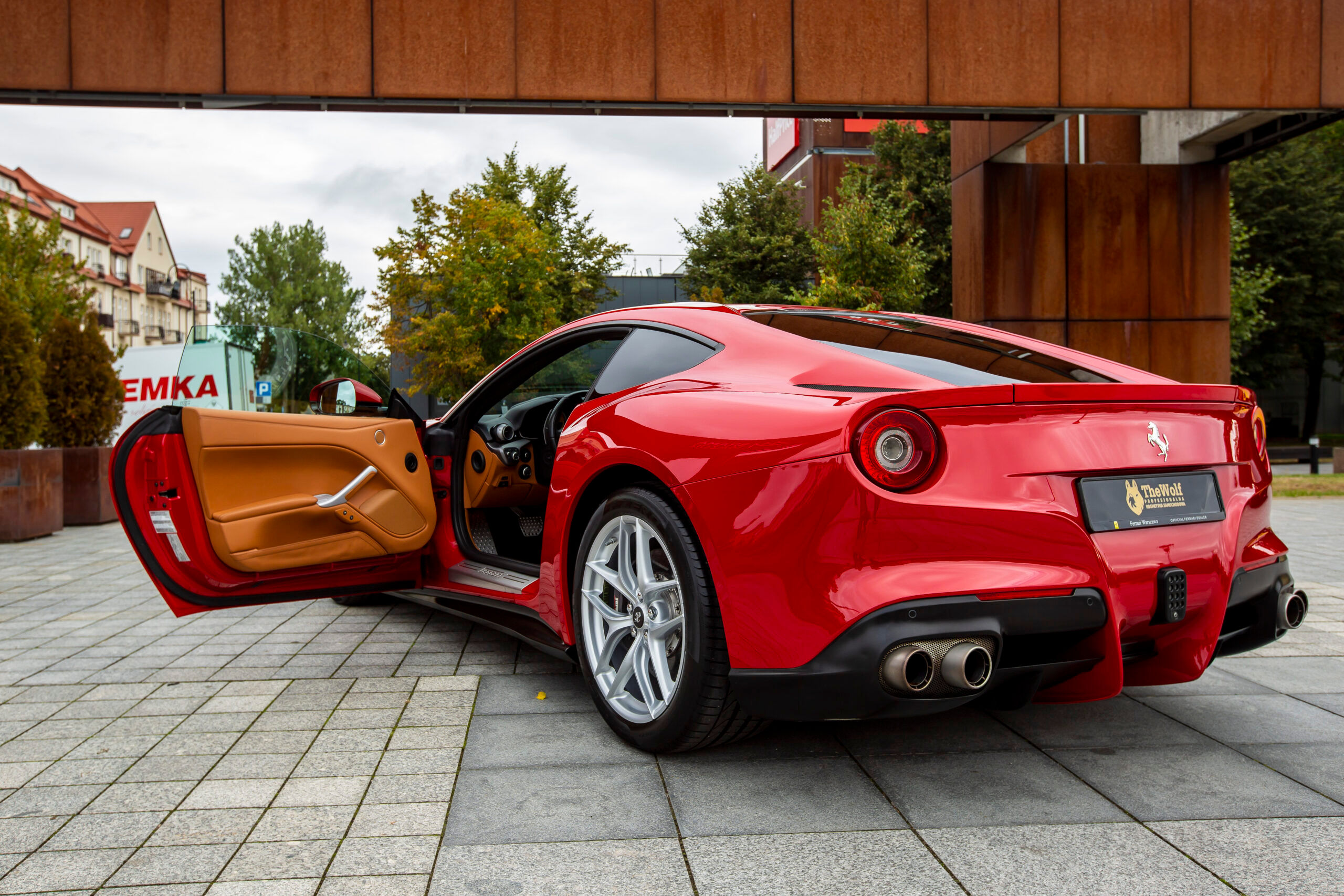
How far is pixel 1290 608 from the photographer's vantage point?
2.93 metres

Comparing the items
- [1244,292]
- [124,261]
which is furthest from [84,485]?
[124,261]

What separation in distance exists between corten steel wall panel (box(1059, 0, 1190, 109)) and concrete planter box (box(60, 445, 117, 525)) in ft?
36.6

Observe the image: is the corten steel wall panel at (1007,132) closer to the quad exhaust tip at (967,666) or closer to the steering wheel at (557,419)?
the steering wheel at (557,419)

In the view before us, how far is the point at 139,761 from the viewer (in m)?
2.99

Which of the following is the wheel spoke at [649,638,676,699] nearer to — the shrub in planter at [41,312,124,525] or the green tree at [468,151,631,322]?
the shrub in planter at [41,312,124,525]

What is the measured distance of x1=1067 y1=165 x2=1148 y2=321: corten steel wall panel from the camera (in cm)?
1149

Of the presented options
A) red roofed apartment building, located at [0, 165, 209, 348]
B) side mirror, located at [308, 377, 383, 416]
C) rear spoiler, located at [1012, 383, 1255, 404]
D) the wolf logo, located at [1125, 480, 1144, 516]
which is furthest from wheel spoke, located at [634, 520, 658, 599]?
red roofed apartment building, located at [0, 165, 209, 348]

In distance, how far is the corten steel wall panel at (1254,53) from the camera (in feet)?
31.6

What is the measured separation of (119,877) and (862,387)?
6.70 feet

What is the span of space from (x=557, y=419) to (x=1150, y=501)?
265cm

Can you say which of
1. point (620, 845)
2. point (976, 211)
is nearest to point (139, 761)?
point (620, 845)

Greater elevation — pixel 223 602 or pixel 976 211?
pixel 976 211

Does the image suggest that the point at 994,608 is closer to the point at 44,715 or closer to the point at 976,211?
the point at 44,715

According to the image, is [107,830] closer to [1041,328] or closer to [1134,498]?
[1134,498]
